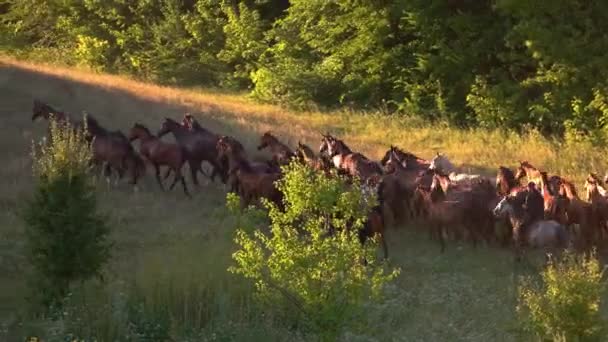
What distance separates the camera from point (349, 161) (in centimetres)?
1489

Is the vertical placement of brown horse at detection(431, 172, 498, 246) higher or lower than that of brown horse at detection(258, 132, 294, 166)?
lower

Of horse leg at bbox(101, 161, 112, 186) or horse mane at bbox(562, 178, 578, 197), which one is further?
horse leg at bbox(101, 161, 112, 186)

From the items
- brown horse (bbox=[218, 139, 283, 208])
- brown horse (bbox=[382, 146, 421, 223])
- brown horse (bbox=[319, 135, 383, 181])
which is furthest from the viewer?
brown horse (bbox=[319, 135, 383, 181])

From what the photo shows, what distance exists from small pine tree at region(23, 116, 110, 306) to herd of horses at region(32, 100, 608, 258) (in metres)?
3.53

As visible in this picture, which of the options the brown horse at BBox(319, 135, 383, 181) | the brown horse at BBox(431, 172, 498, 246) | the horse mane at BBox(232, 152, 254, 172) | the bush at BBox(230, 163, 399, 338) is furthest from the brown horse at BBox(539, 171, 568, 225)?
the bush at BBox(230, 163, 399, 338)

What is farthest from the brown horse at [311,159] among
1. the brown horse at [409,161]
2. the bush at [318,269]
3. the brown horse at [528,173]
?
the bush at [318,269]

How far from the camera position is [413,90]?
2450cm

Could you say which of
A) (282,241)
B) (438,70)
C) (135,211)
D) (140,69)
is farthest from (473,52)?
(282,241)

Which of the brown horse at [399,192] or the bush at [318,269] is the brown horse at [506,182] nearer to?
the brown horse at [399,192]

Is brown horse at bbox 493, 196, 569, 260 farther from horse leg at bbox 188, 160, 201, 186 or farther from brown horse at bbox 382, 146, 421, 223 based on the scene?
horse leg at bbox 188, 160, 201, 186

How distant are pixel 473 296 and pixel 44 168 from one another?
201 inches

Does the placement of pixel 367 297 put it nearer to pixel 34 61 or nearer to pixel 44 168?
pixel 44 168

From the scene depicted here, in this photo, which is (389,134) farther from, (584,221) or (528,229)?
(528,229)

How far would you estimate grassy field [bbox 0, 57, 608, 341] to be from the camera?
8633mm
